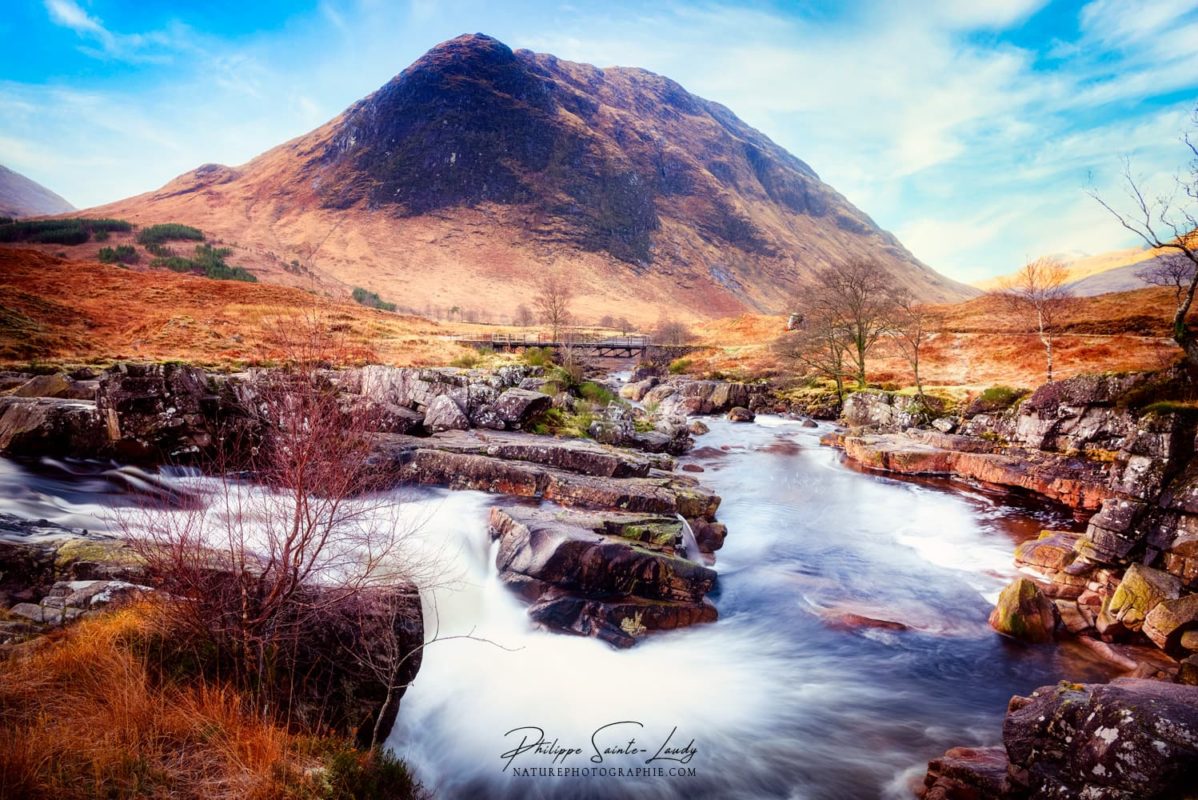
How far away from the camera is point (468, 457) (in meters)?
15.2

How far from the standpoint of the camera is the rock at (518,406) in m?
19.7

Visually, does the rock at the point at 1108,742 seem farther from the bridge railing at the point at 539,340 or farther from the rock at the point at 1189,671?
the bridge railing at the point at 539,340

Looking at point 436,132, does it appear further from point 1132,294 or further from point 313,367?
point 313,367

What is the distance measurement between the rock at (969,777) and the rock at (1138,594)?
201 inches

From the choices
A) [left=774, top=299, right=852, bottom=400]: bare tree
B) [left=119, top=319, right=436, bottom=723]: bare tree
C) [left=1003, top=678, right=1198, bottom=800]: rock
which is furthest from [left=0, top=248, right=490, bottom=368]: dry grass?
[left=774, top=299, right=852, bottom=400]: bare tree

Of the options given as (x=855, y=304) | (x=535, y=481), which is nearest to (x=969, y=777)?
(x=535, y=481)

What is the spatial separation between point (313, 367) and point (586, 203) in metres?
200

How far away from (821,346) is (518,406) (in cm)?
2764

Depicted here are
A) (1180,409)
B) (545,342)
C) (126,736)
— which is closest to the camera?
(126,736)

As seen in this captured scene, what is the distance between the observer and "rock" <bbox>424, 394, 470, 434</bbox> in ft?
62.4

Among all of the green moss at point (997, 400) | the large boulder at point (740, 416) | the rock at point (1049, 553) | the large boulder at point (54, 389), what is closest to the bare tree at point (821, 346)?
the large boulder at point (740, 416)

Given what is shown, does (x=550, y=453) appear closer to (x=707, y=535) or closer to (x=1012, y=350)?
(x=707, y=535)

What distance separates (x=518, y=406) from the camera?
65.1 feet

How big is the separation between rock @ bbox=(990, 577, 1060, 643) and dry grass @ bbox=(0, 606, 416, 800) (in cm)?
1186
